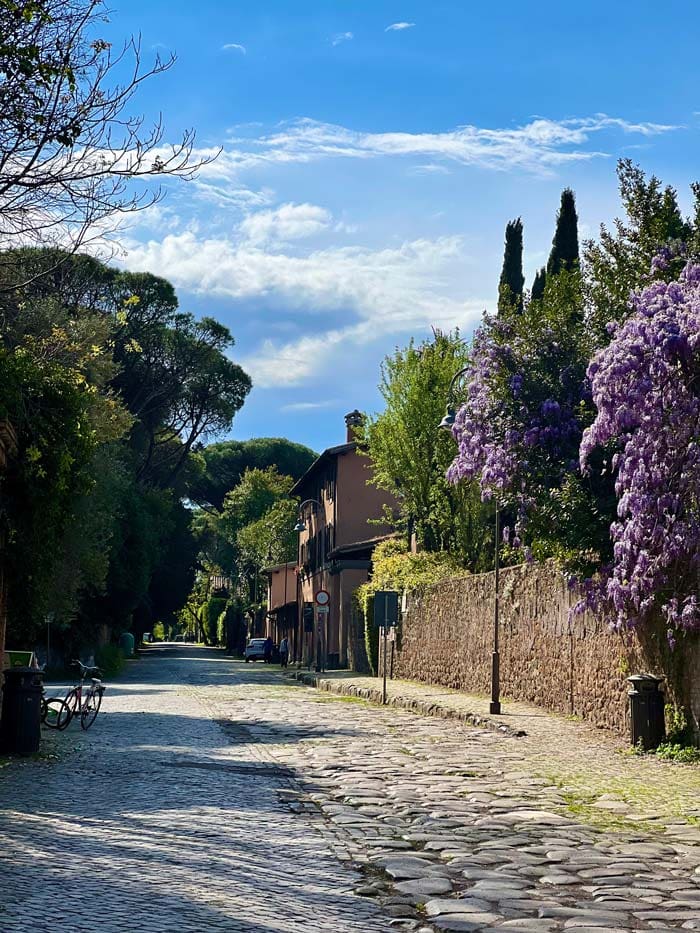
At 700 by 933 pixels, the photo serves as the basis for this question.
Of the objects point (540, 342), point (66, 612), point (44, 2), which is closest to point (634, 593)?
point (540, 342)

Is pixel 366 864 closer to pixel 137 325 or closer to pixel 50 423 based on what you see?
pixel 50 423

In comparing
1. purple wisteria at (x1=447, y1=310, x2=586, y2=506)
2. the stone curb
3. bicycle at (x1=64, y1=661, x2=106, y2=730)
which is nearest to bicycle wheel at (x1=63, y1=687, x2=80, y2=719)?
bicycle at (x1=64, y1=661, x2=106, y2=730)

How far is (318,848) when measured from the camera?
27.6 ft

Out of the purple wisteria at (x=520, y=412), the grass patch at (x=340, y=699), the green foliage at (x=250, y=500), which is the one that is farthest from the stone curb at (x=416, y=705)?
the green foliage at (x=250, y=500)

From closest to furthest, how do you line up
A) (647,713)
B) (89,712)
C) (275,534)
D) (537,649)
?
(647,713) → (89,712) → (537,649) → (275,534)

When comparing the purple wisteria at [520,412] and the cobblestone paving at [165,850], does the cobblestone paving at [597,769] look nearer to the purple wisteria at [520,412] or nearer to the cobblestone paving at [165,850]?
the cobblestone paving at [165,850]

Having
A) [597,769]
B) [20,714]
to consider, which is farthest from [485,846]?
[20,714]

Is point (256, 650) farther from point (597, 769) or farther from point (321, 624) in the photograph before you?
point (597, 769)

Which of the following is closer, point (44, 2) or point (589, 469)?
point (44, 2)

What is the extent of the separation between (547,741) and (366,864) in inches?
378

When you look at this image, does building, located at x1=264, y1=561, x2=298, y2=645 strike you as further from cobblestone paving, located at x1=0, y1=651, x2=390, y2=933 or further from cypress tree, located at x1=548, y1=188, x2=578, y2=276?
cobblestone paving, located at x1=0, y1=651, x2=390, y2=933

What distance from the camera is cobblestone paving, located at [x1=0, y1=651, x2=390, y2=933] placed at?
600 cm

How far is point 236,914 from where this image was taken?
19.9 feet

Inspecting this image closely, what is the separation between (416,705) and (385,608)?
7.07 feet
